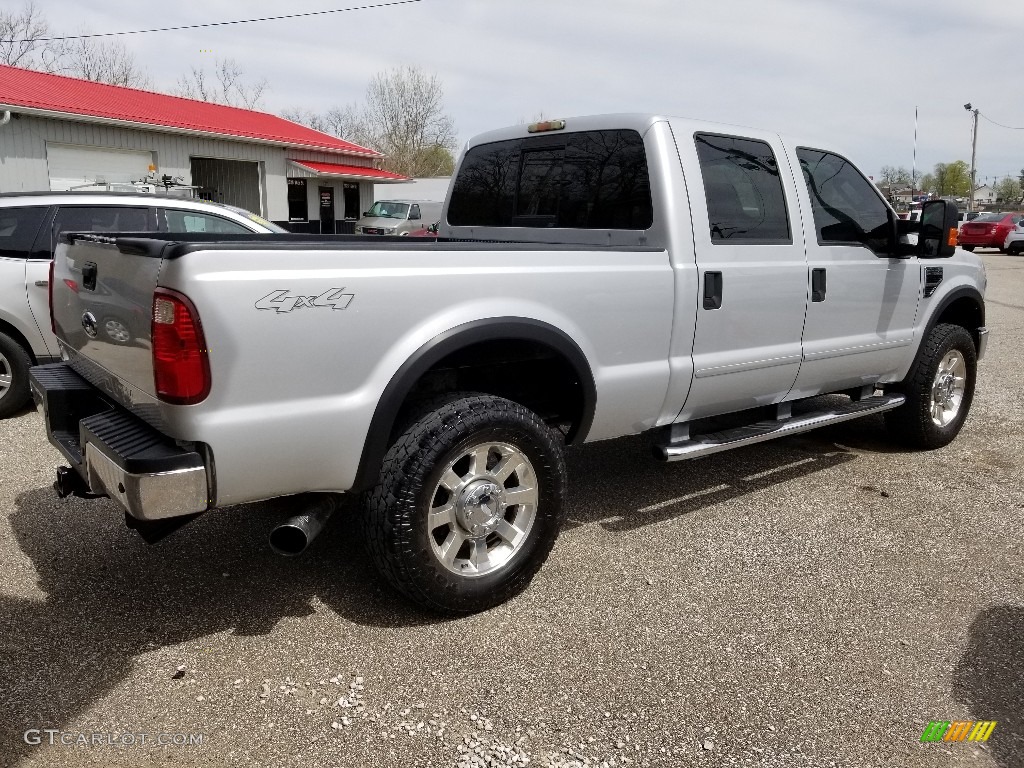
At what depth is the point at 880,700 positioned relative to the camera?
110 inches

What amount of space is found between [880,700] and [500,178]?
3.27m

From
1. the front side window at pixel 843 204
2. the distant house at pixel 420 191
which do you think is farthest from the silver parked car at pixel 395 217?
the front side window at pixel 843 204

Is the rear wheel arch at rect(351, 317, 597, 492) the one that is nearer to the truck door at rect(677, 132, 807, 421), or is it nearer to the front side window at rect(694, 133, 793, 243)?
the truck door at rect(677, 132, 807, 421)

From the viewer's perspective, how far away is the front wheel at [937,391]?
5445 mm

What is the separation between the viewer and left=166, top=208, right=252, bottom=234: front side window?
21.8 feet

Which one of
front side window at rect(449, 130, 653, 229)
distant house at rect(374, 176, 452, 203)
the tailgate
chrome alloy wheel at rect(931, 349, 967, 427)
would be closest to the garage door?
front side window at rect(449, 130, 653, 229)

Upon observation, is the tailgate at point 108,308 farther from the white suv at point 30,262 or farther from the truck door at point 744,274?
the white suv at point 30,262

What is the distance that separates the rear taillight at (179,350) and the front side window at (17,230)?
439 cm

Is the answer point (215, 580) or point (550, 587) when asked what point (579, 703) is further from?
point (215, 580)

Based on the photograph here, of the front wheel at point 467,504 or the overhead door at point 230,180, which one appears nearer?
the front wheel at point 467,504

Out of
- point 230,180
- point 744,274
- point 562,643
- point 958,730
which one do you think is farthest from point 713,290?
point 230,180

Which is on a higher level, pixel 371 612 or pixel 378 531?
pixel 378 531

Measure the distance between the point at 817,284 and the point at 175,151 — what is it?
17177 millimetres

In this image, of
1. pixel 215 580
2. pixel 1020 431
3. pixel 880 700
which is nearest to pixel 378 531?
pixel 215 580
